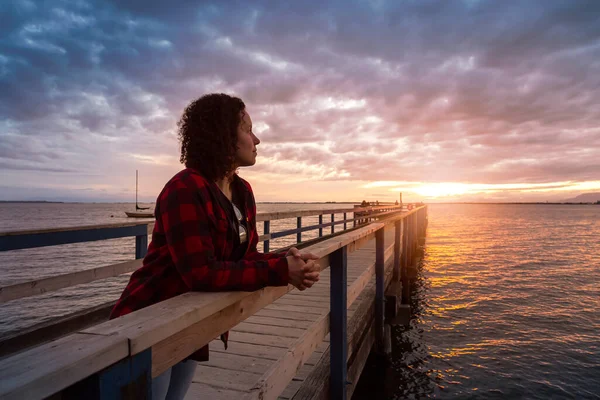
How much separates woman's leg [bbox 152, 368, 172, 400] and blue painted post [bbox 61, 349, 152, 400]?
2.42 ft

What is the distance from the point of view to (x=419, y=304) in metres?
10.6

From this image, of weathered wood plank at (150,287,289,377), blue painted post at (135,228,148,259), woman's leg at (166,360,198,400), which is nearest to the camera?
weathered wood plank at (150,287,289,377)

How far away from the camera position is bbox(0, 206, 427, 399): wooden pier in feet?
2.31

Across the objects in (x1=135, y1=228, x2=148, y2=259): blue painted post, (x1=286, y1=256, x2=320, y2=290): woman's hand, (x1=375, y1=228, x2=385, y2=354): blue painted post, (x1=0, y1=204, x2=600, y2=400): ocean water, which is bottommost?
(x1=0, y1=204, x2=600, y2=400): ocean water

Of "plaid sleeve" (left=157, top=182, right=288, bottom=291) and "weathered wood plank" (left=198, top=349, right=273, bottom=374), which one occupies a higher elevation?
"plaid sleeve" (left=157, top=182, right=288, bottom=291)

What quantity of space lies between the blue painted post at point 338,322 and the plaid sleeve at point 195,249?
148cm

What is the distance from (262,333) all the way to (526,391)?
469cm

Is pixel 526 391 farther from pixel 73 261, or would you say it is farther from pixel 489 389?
pixel 73 261

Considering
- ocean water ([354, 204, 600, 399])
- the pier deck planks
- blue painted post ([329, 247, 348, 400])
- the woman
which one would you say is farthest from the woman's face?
ocean water ([354, 204, 600, 399])

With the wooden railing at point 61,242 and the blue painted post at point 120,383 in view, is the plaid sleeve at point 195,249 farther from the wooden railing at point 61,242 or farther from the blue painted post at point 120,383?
the wooden railing at point 61,242

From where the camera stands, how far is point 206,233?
1.34 metres

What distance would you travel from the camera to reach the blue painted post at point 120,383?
747mm

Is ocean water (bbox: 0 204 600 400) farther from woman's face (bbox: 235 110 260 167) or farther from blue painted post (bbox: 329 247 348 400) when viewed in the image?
woman's face (bbox: 235 110 260 167)

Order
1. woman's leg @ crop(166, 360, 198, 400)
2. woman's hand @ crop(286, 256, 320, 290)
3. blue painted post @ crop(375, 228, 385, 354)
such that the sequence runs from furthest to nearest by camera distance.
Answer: blue painted post @ crop(375, 228, 385, 354), woman's leg @ crop(166, 360, 198, 400), woman's hand @ crop(286, 256, 320, 290)
